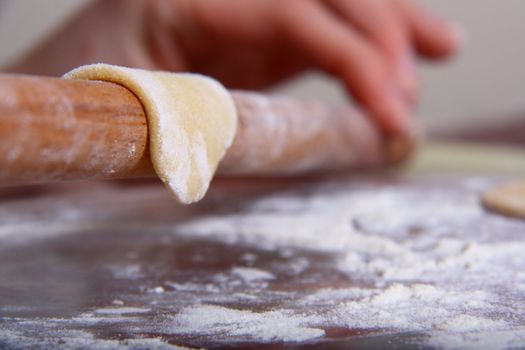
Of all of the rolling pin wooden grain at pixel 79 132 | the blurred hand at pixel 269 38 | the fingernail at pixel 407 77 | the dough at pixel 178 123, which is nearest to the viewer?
the rolling pin wooden grain at pixel 79 132

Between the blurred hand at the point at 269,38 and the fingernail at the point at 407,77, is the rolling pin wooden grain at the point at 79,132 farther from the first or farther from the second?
the fingernail at the point at 407,77

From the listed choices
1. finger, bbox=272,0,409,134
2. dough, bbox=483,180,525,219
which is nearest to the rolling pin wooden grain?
dough, bbox=483,180,525,219

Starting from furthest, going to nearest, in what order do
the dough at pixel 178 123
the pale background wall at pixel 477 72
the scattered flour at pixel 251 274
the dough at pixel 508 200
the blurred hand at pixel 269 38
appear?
1. the pale background wall at pixel 477 72
2. the blurred hand at pixel 269 38
3. the dough at pixel 508 200
4. the scattered flour at pixel 251 274
5. the dough at pixel 178 123

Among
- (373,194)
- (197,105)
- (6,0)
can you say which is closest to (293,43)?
(373,194)

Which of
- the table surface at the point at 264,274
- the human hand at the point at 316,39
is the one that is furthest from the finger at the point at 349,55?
the table surface at the point at 264,274

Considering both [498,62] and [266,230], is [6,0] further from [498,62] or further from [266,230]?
[498,62]

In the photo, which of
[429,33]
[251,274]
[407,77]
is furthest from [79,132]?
[429,33]
